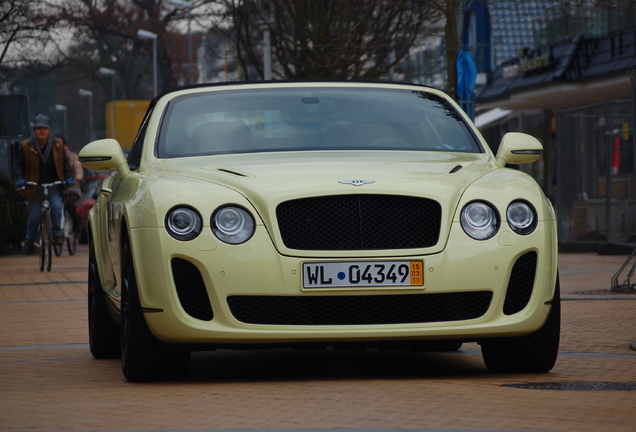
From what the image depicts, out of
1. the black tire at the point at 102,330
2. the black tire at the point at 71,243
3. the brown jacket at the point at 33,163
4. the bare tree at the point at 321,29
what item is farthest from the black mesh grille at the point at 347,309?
the bare tree at the point at 321,29

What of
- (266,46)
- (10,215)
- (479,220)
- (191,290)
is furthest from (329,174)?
(266,46)

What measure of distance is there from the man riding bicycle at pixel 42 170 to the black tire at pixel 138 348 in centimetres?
1040

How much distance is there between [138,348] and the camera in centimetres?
612

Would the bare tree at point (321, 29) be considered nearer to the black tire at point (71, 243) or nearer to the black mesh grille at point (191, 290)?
the black tire at point (71, 243)

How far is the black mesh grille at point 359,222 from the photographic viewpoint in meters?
5.91

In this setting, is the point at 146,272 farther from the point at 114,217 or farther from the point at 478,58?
the point at 478,58

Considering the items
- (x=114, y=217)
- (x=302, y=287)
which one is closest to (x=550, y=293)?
(x=302, y=287)

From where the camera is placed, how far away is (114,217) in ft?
22.4

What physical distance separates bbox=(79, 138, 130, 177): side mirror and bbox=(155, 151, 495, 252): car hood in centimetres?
45

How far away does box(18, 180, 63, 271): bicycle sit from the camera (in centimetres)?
1637

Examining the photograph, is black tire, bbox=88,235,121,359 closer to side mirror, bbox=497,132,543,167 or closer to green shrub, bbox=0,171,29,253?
side mirror, bbox=497,132,543,167

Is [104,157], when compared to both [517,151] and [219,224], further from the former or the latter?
[517,151]

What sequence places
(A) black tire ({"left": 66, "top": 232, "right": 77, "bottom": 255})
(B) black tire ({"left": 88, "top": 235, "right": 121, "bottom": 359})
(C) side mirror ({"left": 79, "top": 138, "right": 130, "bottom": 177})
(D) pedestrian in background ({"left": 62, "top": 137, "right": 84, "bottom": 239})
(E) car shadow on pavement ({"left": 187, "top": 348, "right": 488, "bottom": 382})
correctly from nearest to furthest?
(E) car shadow on pavement ({"left": 187, "top": 348, "right": 488, "bottom": 382}) → (C) side mirror ({"left": 79, "top": 138, "right": 130, "bottom": 177}) → (B) black tire ({"left": 88, "top": 235, "right": 121, "bottom": 359}) → (D) pedestrian in background ({"left": 62, "top": 137, "right": 84, "bottom": 239}) → (A) black tire ({"left": 66, "top": 232, "right": 77, "bottom": 255})

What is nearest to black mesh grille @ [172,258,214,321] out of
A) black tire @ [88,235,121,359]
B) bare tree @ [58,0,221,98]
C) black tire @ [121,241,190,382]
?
black tire @ [121,241,190,382]
